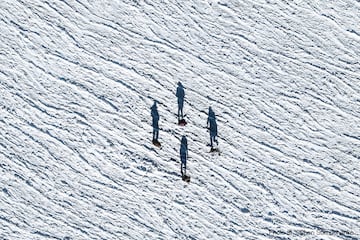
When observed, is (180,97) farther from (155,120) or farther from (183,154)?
(183,154)

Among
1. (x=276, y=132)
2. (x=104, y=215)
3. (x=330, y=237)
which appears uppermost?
(x=276, y=132)

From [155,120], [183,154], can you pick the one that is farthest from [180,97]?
[183,154]

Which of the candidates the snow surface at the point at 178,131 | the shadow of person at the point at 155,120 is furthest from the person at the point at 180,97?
the shadow of person at the point at 155,120

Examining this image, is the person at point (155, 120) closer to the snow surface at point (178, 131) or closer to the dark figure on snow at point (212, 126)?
the snow surface at point (178, 131)

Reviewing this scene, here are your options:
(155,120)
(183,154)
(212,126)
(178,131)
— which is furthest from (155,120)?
(212,126)

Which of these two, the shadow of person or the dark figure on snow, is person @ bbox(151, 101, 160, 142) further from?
the dark figure on snow


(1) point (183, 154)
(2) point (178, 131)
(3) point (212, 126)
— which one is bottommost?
(1) point (183, 154)

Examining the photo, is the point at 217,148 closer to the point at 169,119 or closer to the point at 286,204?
the point at 169,119

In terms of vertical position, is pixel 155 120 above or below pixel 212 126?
below

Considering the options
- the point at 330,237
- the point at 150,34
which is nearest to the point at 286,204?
the point at 330,237
